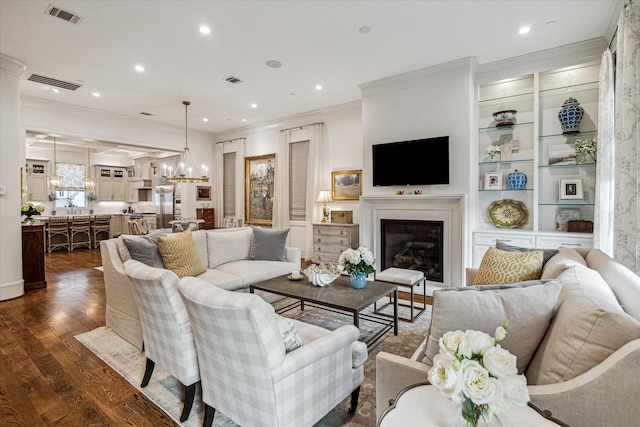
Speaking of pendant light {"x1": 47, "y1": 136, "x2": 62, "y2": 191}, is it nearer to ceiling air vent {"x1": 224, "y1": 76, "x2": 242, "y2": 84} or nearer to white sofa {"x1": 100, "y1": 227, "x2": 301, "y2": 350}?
ceiling air vent {"x1": 224, "y1": 76, "x2": 242, "y2": 84}

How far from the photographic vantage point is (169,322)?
1872mm

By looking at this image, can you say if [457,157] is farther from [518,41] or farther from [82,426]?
[82,426]

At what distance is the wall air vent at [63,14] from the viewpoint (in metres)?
3.06

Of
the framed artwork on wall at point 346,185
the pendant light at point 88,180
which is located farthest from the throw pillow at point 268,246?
the pendant light at point 88,180

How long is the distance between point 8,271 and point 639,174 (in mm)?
7050

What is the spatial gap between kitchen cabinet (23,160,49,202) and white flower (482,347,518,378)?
1167 centimetres

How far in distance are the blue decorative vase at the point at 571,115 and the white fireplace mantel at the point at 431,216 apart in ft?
4.72

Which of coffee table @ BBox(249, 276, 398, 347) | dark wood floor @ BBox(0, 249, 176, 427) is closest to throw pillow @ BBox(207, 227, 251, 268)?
coffee table @ BBox(249, 276, 398, 347)

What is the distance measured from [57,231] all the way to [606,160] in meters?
11.0

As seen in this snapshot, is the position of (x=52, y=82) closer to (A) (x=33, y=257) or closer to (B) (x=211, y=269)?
(A) (x=33, y=257)

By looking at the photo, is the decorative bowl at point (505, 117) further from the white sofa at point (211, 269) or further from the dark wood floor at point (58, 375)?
the dark wood floor at point (58, 375)

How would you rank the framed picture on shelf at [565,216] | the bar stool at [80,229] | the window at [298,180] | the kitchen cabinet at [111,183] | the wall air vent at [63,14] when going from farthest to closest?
the kitchen cabinet at [111,183], the bar stool at [80,229], the window at [298,180], the framed picture on shelf at [565,216], the wall air vent at [63,14]

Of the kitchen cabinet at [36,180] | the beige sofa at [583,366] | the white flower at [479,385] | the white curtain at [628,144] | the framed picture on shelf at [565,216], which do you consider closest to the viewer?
the white flower at [479,385]

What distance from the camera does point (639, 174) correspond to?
227cm
